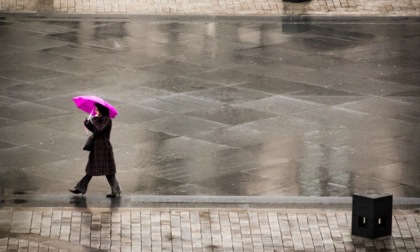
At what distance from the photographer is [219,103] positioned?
2375 cm

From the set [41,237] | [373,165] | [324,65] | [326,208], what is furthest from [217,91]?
[41,237]

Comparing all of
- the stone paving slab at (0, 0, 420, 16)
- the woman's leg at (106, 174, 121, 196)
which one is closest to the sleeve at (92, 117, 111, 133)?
the woman's leg at (106, 174, 121, 196)

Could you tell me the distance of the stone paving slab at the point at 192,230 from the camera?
53.7 ft

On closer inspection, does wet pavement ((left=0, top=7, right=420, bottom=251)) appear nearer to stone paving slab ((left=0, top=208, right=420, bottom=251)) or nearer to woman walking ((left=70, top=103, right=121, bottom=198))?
stone paving slab ((left=0, top=208, right=420, bottom=251))

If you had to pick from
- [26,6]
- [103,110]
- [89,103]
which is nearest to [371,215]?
[103,110]

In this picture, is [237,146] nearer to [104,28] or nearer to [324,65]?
[324,65]

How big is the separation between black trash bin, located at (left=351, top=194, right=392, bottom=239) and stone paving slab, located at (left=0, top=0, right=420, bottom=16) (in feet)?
49.7

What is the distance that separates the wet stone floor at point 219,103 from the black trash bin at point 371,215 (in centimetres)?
199

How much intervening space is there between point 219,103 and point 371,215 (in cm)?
756

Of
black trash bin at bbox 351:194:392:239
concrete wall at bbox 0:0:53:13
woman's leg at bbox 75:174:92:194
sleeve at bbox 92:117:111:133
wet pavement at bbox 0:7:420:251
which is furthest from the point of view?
concrete wall at bbox 0:0:53:13

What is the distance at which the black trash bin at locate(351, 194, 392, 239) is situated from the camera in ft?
54.7

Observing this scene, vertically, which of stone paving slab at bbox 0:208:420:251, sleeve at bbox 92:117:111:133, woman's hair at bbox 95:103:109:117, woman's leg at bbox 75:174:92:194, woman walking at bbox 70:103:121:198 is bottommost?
stone paving slab at bbox 0:208:420:251

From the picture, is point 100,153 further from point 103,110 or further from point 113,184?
point 103,110

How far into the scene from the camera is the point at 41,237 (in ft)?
54.1
